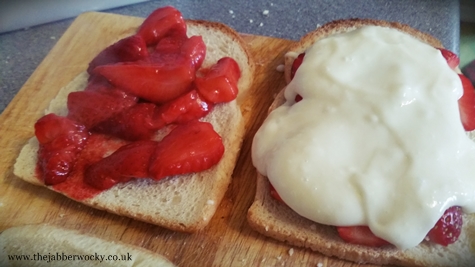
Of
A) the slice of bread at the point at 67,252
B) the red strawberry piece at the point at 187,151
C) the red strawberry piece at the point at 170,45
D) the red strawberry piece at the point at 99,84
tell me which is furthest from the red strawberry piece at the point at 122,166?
the red strawberry piece at the point at 170,45

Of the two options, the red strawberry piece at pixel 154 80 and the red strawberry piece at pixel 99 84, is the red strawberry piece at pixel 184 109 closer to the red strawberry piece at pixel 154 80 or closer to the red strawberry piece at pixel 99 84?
the red strawberry piece at pixel 154 80

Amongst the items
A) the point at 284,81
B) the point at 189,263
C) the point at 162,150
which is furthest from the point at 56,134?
the point at 284,81

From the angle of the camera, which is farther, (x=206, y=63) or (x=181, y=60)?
(x=206, y=63)

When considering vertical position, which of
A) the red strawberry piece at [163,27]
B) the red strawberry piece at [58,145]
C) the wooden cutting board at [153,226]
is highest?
the red strawberry piece at [163,27]

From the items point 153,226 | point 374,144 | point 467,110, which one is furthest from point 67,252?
point 467,110

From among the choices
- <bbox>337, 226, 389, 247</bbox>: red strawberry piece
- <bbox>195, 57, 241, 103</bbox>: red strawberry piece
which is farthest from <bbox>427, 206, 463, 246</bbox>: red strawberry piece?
<bbox>195, 57, 241, 103</bbox>: red strawberry piece

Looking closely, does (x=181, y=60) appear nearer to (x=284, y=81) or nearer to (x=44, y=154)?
(x=284, y=81)

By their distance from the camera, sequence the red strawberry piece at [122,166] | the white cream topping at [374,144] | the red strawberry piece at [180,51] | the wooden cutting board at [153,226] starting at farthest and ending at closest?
the red strawberry piece at [180,51] → the red strawberry piece at [122,166] → the wooden cutting board at [153,226] → the white cream topping at [374,144]
